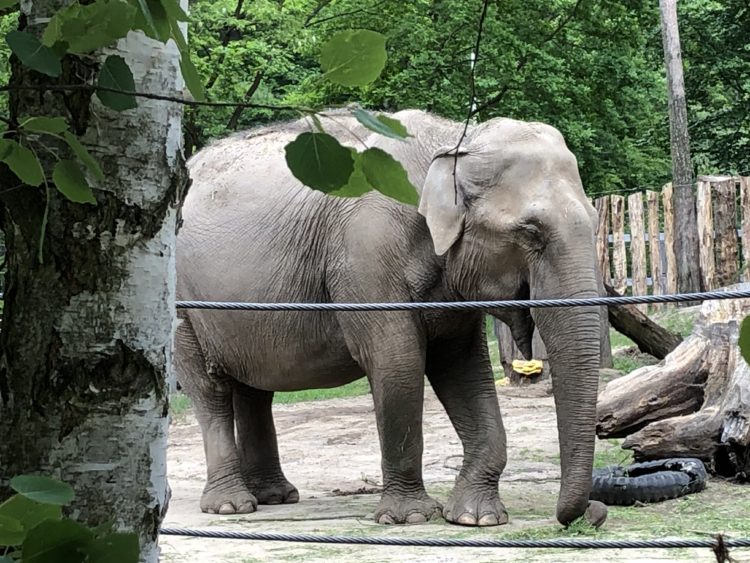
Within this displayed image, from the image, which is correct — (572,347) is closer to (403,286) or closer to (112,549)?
(403,286)

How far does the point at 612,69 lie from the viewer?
51.6 ft

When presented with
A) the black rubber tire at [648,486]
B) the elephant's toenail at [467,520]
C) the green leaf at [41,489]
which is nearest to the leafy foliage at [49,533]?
the green leaf at [41,489]

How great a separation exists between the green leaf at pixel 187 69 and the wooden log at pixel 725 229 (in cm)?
1589

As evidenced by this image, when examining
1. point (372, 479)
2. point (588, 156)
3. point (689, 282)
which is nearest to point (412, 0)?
point (588, 156)

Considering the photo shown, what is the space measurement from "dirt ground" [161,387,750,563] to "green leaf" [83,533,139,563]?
423 centimetres

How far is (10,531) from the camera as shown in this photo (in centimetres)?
84

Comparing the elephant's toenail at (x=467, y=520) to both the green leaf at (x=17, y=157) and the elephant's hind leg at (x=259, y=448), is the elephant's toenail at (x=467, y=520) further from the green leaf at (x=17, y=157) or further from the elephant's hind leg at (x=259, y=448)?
the green leaf at (x=17, y=157)

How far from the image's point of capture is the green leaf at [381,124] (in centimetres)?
86

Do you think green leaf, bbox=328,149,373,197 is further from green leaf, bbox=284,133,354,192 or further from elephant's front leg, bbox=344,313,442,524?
elephant's front leg, bbox=344,313,442,524

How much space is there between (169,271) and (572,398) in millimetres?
4281

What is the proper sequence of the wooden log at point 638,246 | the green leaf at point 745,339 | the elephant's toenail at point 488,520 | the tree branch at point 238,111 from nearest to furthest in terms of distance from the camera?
the green leaf at point 745,339 < the elephant's toenail at point 488,520 < the tree branch at point 238,111 < the wooden log at point 638,246

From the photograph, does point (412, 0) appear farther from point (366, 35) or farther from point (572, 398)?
point (366, 35)

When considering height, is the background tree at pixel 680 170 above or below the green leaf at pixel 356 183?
above

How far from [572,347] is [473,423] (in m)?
1.02
